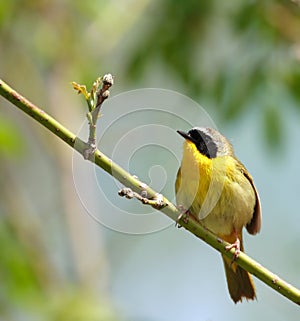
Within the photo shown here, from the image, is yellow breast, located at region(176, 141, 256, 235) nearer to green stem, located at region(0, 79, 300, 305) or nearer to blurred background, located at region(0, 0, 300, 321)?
blurred background, located at region(0, 0, 300, 321)

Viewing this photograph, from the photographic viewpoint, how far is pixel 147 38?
4.34 meters

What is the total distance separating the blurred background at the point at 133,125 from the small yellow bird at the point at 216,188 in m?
0.37

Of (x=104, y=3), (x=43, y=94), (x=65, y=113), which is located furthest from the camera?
(x=43, y=94)

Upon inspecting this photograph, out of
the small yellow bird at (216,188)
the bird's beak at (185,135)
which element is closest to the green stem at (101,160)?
the small yellow bird at (216,188)

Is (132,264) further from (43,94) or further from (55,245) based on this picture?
(43,94)

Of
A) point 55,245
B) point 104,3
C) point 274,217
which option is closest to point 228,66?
point 104,3

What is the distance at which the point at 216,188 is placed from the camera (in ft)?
10.2

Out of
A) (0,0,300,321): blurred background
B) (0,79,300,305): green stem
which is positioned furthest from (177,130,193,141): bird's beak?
(0,79,300,305): green stem

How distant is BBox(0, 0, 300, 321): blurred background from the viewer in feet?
13.0

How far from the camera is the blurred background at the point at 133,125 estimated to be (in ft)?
13.0

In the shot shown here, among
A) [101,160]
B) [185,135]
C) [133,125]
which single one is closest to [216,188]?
[185,135]

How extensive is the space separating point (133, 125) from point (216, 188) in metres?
0.69

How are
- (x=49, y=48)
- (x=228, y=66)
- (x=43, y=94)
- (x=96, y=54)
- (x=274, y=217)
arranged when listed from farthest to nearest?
(x=274, y=217), (x=43, y=94), (x=96, y=54), (x=49, y=48), (x=228, y=66)

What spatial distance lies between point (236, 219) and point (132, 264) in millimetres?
4775
